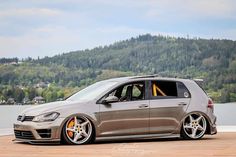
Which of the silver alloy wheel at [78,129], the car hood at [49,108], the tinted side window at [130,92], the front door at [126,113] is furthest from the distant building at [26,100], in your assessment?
the silver alloy wheel at [78,129]

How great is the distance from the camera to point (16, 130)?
47.5 ft

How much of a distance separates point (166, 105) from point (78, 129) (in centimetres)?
195

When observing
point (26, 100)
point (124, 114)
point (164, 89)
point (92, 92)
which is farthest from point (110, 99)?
point (26, 100)

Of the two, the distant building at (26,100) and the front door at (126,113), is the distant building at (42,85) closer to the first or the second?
the distant building at (26,100)

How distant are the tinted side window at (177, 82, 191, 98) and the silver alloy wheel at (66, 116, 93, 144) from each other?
220 cm

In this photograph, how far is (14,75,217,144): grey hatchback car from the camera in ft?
46.1

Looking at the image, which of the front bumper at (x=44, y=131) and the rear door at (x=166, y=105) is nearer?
the front bumper at (x=44, y=131)

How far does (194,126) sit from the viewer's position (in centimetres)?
1524

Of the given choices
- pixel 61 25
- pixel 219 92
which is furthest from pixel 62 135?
pixel 61 25

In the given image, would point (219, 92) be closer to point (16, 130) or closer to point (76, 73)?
point (76, 73)

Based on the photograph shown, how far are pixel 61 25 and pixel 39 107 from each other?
98.4 metres

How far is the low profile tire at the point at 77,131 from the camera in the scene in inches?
552

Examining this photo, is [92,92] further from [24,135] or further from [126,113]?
[24,135]

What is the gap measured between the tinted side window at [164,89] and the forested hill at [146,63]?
34.5 metres
